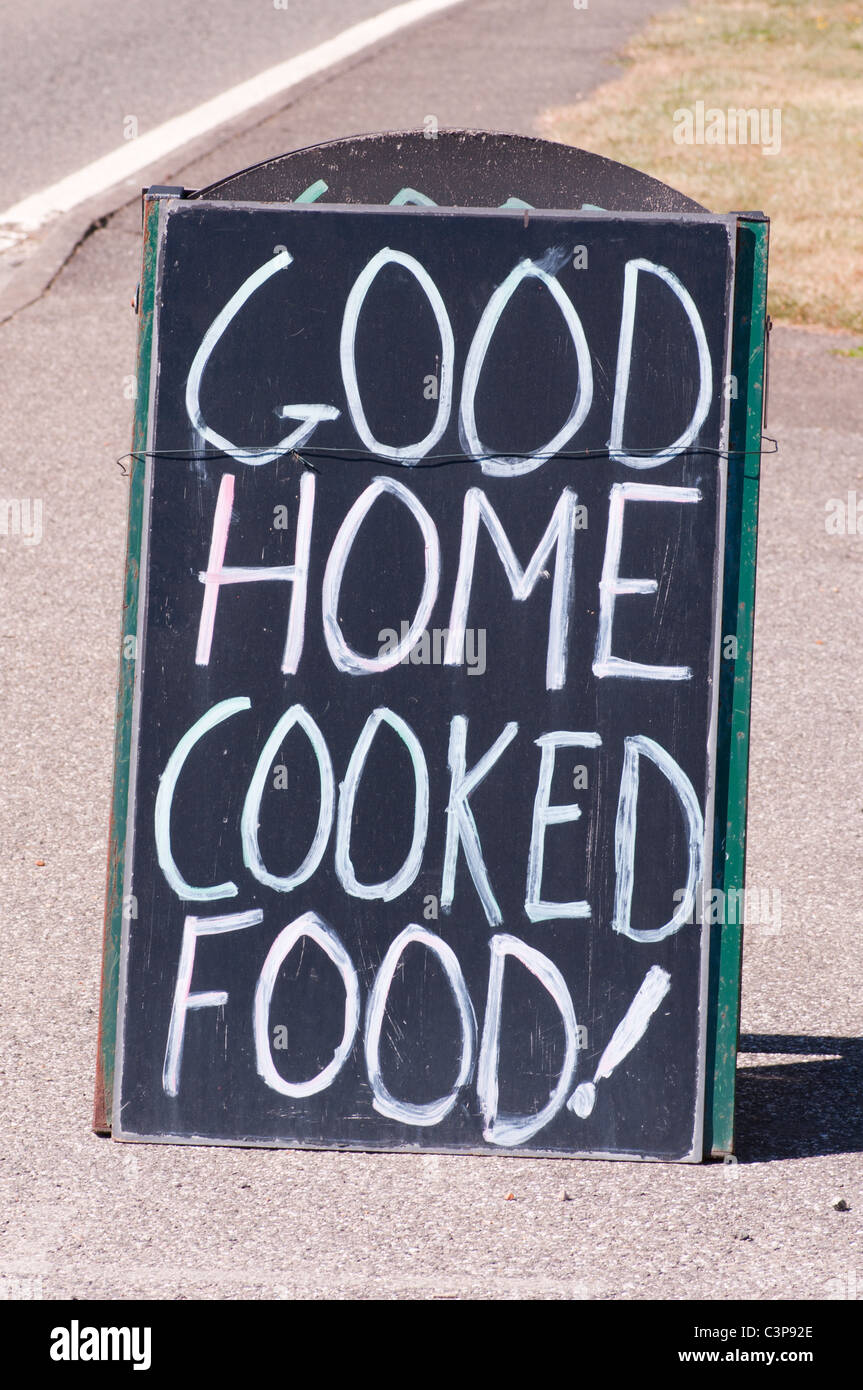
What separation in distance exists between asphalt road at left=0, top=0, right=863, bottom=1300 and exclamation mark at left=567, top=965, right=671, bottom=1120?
227 mm

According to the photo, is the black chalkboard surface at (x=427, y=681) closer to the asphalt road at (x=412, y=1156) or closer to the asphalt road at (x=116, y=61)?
the asphalt road at (x=412, y=1156)

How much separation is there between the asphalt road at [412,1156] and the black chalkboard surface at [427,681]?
0.10 meters

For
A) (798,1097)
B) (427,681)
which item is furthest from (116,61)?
(798,1097)

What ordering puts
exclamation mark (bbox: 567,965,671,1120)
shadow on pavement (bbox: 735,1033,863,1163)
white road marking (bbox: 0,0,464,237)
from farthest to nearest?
1. white road marking (bbox: 0,0,464,237)
2. shadow on pavement (bbox: 735,1033,863,1163)
3. exclamation mark (bbox: 567,965,671,1120)

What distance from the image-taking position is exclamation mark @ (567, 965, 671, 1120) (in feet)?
9.31

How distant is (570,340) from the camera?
8.99 ft

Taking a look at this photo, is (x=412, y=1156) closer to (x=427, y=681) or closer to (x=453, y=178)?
(x=427, y=681)

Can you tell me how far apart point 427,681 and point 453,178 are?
90cm

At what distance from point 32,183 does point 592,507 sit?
793 centimetres

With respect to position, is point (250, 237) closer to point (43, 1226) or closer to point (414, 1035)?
point (414, 1035)

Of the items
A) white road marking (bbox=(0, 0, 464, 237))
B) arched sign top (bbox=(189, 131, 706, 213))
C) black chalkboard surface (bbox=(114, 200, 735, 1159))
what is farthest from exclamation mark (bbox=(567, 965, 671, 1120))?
white road marking (bbox=(0, 0, 464, 237))

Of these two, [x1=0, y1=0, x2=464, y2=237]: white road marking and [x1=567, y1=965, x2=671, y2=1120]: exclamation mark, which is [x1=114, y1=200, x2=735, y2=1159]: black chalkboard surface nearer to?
[x1=567, y1=965, x2=671, y2=1120]: exclamation mark

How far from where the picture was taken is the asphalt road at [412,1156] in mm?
2672

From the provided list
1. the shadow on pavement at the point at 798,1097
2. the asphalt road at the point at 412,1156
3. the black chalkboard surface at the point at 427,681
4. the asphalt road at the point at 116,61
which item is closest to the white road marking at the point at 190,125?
the asphalt road at the point at 116,61
